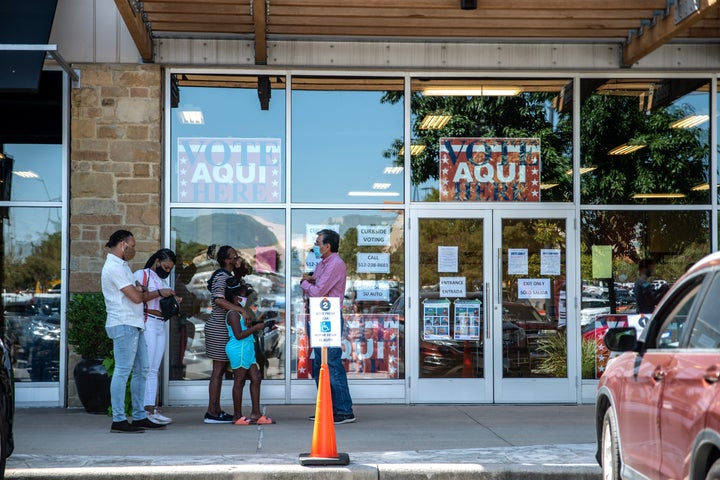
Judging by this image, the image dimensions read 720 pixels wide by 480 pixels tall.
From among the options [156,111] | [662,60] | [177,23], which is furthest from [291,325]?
[662,60]

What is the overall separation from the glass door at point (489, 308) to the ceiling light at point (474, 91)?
151 cm

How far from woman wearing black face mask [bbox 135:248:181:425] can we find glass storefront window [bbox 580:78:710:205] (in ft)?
17.4

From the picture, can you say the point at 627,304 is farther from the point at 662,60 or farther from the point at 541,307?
the point at 662,60

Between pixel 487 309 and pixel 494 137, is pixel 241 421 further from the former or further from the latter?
pixel 494 137

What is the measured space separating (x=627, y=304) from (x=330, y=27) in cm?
501

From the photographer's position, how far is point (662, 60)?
1185 cm

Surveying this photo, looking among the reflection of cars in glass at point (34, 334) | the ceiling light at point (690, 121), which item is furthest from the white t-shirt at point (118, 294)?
the ceiling light at point (690, 121)

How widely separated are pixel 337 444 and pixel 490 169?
15.4 feet

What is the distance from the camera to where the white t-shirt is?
9039 mm

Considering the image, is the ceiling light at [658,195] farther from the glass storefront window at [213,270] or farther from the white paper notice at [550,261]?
the glass storefront window at [213,270]

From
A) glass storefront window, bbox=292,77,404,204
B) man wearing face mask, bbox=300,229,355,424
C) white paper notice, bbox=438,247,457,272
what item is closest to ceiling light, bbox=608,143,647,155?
white paper notice, bbox=438,247,457,272

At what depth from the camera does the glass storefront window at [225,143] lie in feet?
38.2

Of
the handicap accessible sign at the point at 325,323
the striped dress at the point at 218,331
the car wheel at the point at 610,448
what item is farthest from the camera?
the striped dress at the point at 218,331

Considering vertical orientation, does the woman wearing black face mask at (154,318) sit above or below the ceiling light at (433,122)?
below
